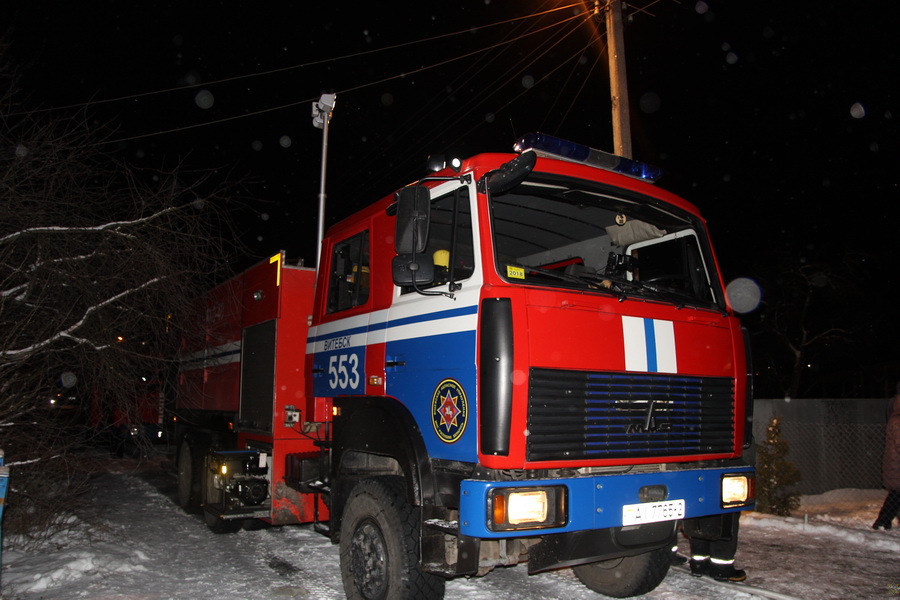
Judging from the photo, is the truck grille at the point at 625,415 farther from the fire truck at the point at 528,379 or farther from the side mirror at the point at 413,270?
the side mirror at the point at 413,270

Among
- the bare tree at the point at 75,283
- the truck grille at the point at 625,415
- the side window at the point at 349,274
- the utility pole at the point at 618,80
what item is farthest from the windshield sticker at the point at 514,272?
the utility pole at the point at 618,80

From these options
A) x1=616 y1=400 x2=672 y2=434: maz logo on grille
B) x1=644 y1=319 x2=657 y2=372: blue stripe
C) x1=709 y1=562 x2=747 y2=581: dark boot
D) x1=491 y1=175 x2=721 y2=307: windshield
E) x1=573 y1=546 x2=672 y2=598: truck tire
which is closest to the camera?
x1=616 y1=400 x2=672 y2=434: maz logo on grille

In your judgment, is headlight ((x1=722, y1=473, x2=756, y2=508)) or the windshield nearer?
the windshield

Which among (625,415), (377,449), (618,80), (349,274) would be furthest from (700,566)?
(618,80)

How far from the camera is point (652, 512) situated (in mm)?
3824

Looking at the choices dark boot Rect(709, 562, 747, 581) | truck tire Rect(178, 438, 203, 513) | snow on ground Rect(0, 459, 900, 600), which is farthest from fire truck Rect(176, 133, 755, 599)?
truck tire Rect(178, 438, 203, 513)

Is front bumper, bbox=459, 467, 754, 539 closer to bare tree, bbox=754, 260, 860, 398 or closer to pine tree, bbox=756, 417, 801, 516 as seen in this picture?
pine tree, bbox=756, 417, 801, 516

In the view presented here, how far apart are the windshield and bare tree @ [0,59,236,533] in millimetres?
3157

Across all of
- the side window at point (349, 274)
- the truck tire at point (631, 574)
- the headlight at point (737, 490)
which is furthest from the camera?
the side window at point (349, 274)

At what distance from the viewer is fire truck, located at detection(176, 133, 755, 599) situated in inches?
142

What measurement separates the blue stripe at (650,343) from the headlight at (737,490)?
3.10 feet

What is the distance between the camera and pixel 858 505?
939 cm

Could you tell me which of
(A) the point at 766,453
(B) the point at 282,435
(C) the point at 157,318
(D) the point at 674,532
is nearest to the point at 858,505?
(A) the point at 766,453

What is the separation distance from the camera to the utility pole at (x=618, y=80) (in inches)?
364
